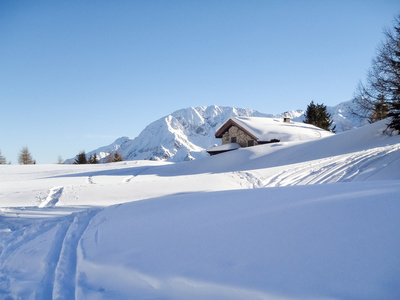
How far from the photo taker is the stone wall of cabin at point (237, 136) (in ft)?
77.6

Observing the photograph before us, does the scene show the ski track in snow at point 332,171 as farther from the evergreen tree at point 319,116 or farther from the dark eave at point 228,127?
the evergreen tree at point 319,116

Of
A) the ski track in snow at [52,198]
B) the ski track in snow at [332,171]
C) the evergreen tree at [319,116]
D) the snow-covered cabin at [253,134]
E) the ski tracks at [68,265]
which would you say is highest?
the evergreen tree at [319,116]

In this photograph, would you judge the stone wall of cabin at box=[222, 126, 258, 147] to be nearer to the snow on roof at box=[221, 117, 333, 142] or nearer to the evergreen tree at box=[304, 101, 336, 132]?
the snow on roof at box=[221, 117, 333, 142]

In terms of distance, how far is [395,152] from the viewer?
10242mm

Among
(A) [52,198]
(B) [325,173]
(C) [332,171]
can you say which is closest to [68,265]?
(A) [52,198]

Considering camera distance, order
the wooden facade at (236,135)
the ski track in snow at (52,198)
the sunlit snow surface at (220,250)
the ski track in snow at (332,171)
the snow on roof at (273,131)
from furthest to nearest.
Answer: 1. the wooden facade at (236,135)
2. the snow on roof at (273,131)
3. the ski track in snow at (332,171)
4. the ski track in snow at (52,198)
5. the sunlit snow surface at (220,250)

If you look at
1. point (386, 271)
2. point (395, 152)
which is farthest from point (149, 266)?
point (395, 152)

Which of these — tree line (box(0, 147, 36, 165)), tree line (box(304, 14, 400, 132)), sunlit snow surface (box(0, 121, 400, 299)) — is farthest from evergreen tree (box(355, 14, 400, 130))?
tree line (box(0, 147, 36, 165))

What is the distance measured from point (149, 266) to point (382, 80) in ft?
68.7

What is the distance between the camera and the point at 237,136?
81.3 ft

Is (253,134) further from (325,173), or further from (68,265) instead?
(68,265)

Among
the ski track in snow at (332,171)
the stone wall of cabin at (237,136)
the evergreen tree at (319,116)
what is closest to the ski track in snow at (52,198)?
the ski track in snow at (332,171)

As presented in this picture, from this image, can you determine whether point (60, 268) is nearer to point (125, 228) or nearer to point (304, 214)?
point (125, 228)

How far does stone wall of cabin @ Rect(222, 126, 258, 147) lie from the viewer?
2366 cm
